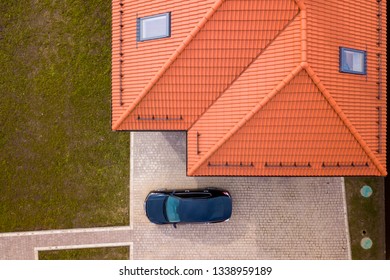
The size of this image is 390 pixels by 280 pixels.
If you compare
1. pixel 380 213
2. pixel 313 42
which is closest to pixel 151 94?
pixel 313 42

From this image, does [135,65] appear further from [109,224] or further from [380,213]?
[380,213]

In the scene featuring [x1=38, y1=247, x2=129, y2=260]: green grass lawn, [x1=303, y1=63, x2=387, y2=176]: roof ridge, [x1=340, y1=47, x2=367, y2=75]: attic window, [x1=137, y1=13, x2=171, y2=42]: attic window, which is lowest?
[x1=38, y1=247, x2=129, y2=260]: green grass lawn

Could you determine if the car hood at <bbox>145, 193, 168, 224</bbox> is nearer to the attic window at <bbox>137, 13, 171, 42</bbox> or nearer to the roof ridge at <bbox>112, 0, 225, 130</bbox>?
the roof ridge at <bbox>112, 0, 225, 130</bbox>

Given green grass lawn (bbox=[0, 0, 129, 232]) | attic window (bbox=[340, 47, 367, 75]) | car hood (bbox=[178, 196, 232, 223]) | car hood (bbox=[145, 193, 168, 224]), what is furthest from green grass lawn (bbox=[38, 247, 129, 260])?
attic window (bbox=[340, 47, 367, 75])

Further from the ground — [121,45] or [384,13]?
[384,13]

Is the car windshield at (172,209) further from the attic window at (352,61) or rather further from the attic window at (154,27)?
the attic window at (352,61)
